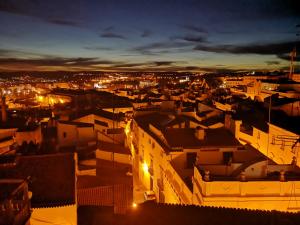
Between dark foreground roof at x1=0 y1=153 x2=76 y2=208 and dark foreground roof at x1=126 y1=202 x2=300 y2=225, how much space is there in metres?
2.56

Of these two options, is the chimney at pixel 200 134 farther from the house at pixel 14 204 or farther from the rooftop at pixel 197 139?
the house at pixel 14 204

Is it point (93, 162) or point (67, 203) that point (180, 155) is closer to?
point (93, 162)

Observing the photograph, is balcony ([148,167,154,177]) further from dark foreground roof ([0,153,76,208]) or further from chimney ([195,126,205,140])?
dark foreground roof ([0,153,76,208])

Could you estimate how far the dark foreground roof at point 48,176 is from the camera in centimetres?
1032

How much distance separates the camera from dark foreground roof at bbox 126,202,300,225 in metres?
10.8

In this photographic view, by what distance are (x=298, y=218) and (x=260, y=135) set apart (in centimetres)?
1010

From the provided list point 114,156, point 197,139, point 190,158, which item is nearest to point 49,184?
point 190,158

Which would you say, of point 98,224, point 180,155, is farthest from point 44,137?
point 98,224

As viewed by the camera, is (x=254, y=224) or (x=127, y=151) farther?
(x=127, y=151)

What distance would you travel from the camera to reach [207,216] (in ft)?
36.9

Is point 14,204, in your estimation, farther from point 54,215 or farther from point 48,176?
point 48,176

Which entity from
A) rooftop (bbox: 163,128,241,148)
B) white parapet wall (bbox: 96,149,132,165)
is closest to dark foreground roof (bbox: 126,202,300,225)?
rooftop (bbox: 163,128,241,148)

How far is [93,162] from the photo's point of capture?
17625 millimetres

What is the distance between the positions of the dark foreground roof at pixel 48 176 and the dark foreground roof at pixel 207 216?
2559 mm
